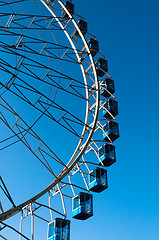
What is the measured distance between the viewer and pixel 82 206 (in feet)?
61.6

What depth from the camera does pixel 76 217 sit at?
62.5ft

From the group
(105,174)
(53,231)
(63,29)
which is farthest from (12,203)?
(63,29)

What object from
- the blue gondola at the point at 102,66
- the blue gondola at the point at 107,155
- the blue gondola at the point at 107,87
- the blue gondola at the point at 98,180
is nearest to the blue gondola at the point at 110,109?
the blue gondola at the point at 107,87

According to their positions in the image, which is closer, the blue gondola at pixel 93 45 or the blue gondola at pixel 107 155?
the blue gondola at pixel 107 155

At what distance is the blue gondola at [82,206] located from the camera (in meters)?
18.8

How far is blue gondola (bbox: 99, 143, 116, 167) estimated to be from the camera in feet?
70.8

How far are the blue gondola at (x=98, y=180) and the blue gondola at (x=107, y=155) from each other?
857 mm

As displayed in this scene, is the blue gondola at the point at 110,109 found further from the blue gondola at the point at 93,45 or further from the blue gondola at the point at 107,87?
the blue gondola at the point at 93,45

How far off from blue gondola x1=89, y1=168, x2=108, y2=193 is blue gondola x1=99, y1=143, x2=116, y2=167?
0.86m

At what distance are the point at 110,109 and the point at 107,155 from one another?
3378 millimetres

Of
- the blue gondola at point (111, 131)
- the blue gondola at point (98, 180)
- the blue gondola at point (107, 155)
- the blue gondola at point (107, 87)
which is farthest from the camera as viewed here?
the blue gondola at point (107, 87)

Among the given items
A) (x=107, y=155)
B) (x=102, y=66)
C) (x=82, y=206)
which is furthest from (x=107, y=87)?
(x=82, y=206)

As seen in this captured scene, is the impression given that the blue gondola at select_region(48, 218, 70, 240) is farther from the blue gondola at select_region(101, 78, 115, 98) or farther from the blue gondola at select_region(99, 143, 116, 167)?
the blue gondola at select_region(101, 78, 115, 98)

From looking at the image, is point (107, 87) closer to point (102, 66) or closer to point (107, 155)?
point (102, 66)
